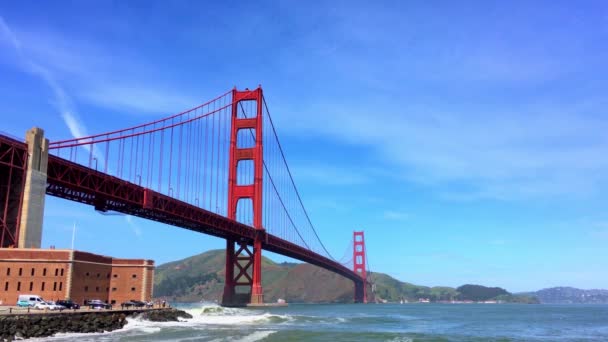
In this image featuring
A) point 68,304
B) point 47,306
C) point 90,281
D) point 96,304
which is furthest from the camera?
point 90,281

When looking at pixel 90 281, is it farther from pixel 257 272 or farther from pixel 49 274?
pixel 257 272

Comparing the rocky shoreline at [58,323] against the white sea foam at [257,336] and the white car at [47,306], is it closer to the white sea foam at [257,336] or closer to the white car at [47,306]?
the white car at [47,306]

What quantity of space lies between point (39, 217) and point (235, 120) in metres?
46.6

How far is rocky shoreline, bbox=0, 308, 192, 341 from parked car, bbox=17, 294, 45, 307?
109 inches

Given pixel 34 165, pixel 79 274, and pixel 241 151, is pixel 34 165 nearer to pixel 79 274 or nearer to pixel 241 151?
pixel 79 274

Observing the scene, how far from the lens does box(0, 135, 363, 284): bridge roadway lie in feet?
152

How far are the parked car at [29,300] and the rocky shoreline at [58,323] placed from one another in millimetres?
2769

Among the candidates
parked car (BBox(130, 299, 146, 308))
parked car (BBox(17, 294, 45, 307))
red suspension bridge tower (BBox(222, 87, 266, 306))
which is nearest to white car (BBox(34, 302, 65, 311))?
parked car (BBox(17, 294, 45, 307))

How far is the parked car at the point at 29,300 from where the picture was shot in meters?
36.0

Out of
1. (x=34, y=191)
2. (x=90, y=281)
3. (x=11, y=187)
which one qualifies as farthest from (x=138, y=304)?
(x=11, y=187)

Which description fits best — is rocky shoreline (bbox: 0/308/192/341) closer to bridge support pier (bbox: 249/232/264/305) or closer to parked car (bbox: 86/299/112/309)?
parked car (bbox: 86/299/112/309)

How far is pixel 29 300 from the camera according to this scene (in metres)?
36.2

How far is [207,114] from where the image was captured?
81.1 metres

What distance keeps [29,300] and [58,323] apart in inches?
167
